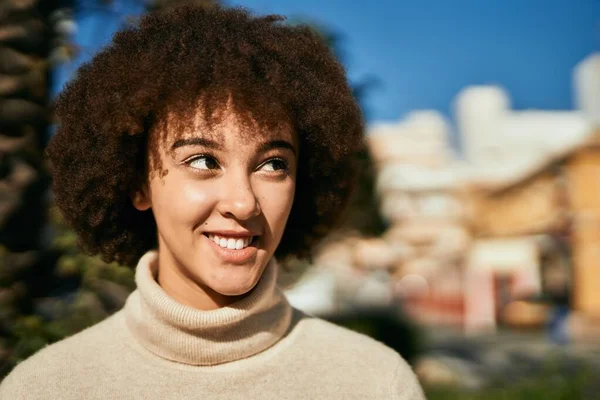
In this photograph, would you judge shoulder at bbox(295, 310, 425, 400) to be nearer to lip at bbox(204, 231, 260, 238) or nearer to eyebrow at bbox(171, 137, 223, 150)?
lip at bbox(204, 231, 260, 238)

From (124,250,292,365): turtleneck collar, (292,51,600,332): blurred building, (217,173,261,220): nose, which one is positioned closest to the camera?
(217,173,261,220): nose

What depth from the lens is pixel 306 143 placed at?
2.27 meters

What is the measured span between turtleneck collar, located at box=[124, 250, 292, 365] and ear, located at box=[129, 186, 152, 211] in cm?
20

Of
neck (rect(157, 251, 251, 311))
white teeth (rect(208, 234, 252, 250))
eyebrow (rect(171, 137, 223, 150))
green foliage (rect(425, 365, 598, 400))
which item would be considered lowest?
green foliage (rect(425, 365, 598, 400))

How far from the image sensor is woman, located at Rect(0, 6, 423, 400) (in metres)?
1.91

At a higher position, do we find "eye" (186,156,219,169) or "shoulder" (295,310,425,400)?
"eye" (186,156,219,169)

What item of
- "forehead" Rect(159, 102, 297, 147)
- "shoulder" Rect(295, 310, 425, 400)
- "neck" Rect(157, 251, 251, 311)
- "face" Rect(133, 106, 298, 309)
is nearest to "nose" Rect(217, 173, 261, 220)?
"face" Rect(133, 106, 298, 309)

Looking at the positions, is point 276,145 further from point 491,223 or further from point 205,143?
point 491,223

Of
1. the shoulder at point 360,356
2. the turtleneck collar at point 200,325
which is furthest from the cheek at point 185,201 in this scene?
the shoulder at point 360,356

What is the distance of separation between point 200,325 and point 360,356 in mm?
538

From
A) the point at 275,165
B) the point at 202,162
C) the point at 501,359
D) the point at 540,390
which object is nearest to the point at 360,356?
the point at 275,165

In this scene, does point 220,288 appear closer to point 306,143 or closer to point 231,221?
point 231,221

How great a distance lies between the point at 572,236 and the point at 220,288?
1638 centimetres

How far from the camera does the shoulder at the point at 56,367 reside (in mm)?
1904
